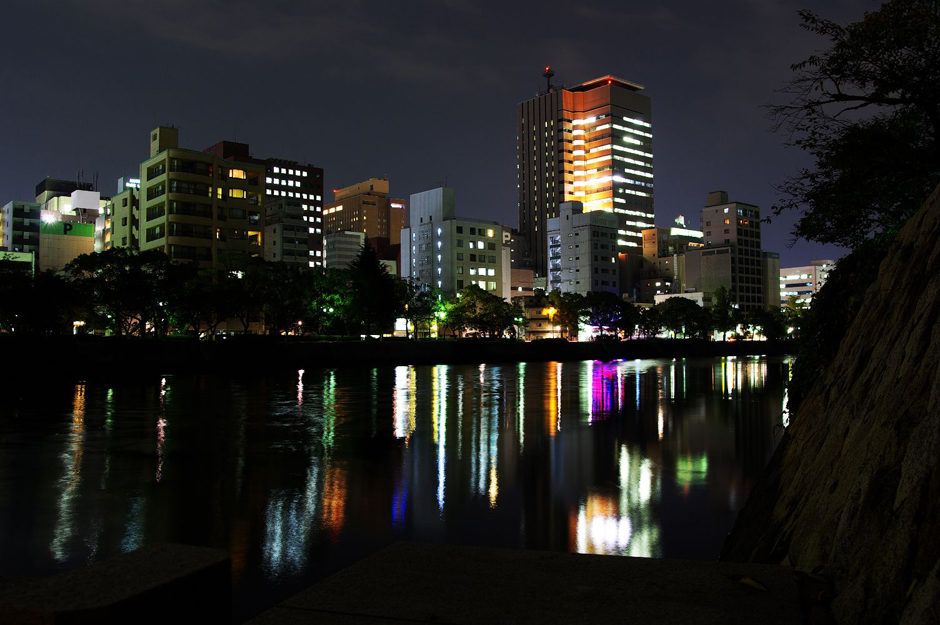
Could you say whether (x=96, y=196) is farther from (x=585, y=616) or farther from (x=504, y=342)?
(x=585, y=616)

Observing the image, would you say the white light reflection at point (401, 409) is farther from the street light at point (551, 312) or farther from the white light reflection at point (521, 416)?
the street light at point (551, 312)

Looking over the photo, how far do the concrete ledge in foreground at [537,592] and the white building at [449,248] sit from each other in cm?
13870

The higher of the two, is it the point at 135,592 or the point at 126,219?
the point at 126,219

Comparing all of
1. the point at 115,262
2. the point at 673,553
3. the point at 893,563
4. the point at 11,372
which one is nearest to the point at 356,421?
the point at 673,553

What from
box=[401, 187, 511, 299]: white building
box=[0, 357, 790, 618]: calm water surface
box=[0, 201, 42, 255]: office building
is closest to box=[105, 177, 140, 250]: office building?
box=[401, 187, 511, 299]: white building

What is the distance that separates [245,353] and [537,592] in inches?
2408

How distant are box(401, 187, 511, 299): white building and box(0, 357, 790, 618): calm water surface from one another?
394 ft

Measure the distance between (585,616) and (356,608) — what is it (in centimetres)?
130

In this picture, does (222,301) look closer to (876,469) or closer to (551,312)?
(876,469)

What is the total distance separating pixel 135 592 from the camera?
12.0ft

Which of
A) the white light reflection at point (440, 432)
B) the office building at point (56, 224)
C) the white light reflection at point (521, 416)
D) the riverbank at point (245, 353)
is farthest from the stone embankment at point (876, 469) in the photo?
the office building at point (56, 224)

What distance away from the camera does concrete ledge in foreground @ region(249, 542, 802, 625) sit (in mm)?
3984

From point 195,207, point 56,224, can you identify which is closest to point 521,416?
point 195,207

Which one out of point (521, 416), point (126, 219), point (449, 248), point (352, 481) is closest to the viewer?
point (352, 481)
